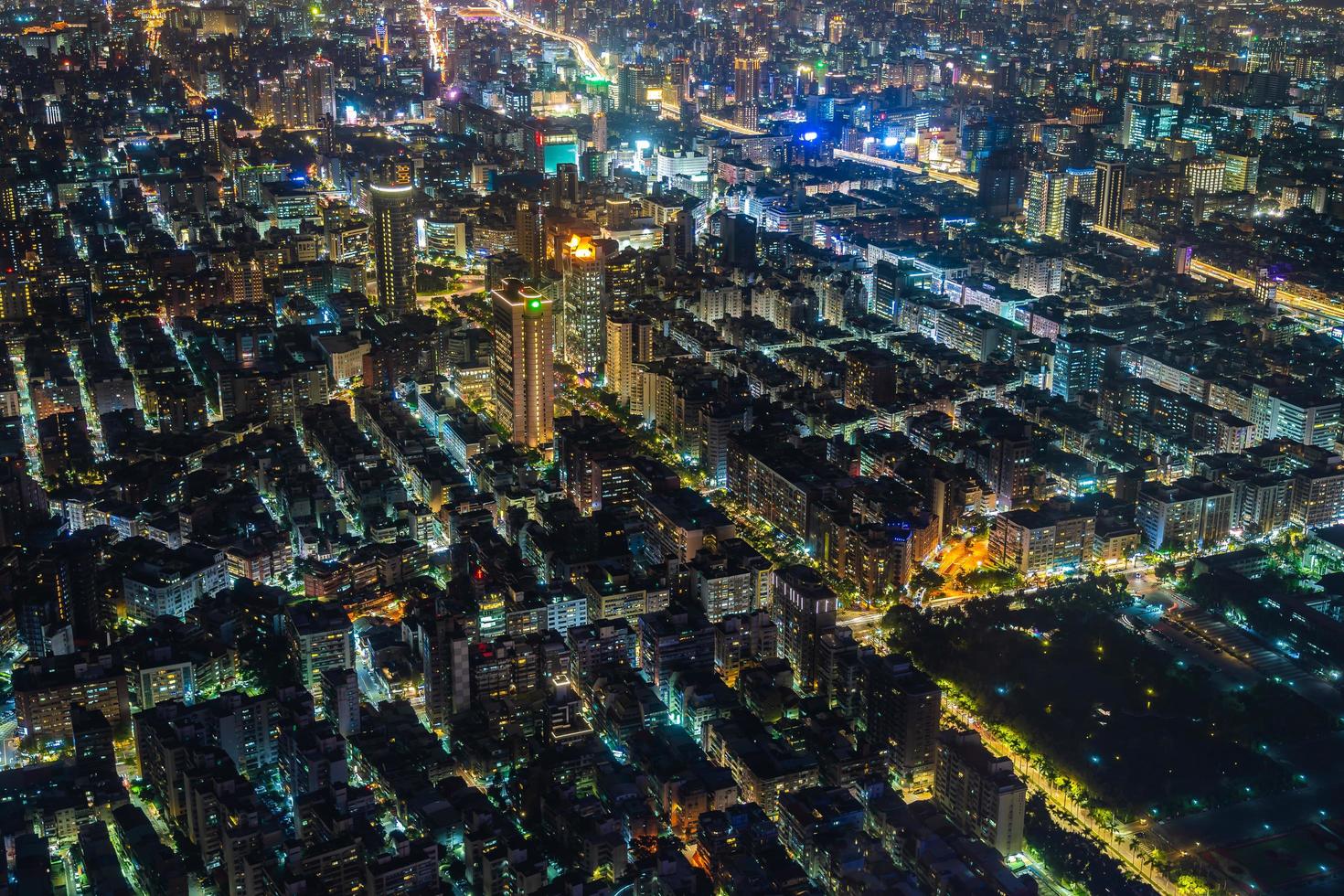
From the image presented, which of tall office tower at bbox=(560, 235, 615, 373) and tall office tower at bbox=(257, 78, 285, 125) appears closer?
tall office tower at bbox=(560, 235, 615, 373)

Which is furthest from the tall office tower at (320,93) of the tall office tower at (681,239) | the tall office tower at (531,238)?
the tall office tower at (681,239)

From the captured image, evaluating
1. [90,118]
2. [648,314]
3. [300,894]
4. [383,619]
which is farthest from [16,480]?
[90,118]

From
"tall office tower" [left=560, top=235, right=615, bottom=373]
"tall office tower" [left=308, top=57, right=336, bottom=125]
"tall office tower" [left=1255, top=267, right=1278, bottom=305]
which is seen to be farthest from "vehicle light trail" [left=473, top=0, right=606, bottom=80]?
"tall office tower" [left=1255, top=267, right=1278, bottom=305]

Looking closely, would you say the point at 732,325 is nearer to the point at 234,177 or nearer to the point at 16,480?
the point at 16,480

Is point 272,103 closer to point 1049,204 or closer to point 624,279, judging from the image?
point 624,279

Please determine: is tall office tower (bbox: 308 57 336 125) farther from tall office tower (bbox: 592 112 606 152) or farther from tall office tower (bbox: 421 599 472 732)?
tall office tower (bbox: 421 599 472 732)
